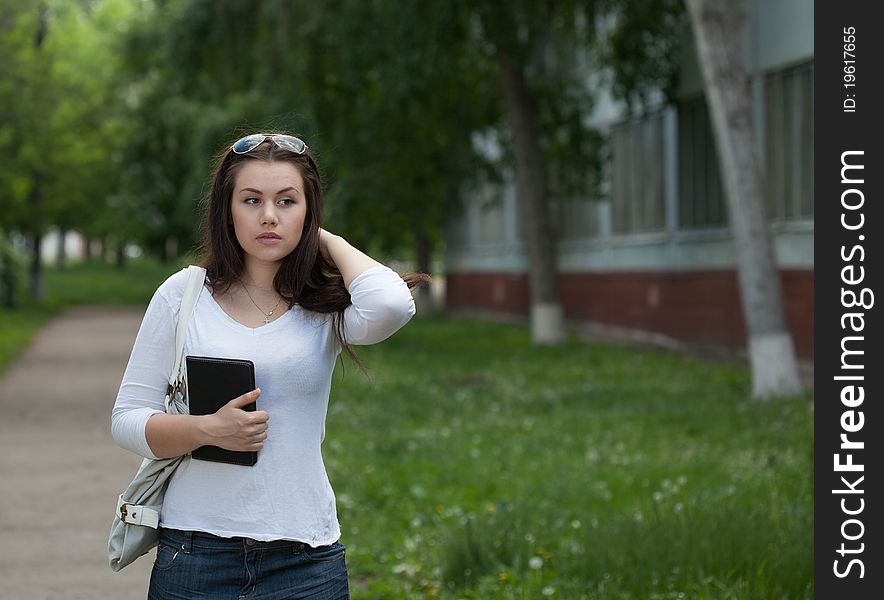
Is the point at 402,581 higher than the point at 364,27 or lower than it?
lower

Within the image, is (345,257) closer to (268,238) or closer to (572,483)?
(268,238)

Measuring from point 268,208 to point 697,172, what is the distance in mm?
18249

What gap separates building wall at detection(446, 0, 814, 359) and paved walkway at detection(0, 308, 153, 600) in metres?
8.20

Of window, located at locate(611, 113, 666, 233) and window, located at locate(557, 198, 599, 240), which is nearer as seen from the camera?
window, located at locate(611, 113, 666, 233)

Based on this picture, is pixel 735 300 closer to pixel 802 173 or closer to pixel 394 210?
pixel 802 173

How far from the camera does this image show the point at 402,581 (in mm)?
6445

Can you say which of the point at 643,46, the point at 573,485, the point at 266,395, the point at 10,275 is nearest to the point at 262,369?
the point at 266,395

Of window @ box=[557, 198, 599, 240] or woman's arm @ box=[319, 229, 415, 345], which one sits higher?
window @ box=[557, 198, 599, 240]

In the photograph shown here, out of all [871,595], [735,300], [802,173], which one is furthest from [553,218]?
[871,595]

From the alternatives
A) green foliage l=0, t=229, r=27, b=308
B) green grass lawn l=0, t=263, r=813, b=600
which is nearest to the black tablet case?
green grass lawn l=0, t=263, r=813, b=600

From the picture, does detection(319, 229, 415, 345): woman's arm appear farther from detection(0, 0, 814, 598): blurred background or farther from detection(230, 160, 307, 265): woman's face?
detection(0, 0, 814, 598): blurred background

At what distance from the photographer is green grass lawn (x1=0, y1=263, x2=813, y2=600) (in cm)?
570

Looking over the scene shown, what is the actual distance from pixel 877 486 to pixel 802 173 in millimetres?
14316

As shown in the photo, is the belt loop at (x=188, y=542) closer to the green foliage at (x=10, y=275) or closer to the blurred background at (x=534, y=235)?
the blurred background at (x=534, y=235)
